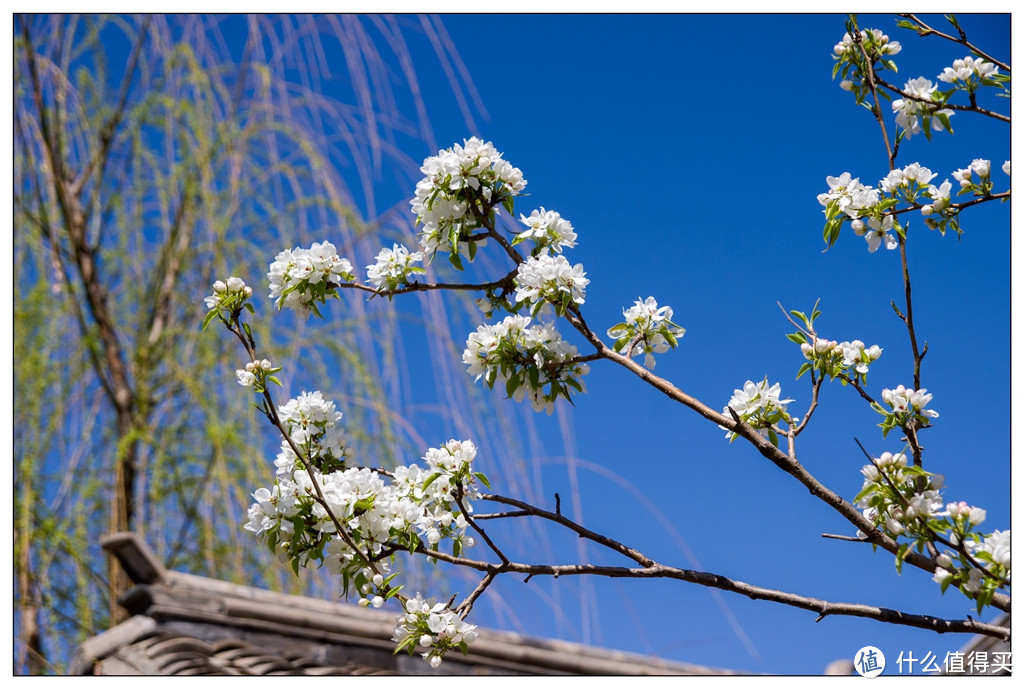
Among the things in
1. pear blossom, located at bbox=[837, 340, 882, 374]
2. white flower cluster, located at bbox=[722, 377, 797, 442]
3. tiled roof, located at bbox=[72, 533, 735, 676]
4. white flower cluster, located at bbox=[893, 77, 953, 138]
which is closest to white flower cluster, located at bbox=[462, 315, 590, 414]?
white flower cluster, located at bbox=[722, 377, 797, 442]

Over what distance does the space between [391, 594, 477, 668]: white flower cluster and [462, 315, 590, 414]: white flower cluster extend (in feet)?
1.22

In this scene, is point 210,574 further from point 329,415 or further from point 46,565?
point 329,415

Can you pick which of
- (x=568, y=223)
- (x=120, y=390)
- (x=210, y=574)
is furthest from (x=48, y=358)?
(x=568, y=223)

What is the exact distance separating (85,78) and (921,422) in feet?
12.1

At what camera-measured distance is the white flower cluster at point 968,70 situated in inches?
72.5

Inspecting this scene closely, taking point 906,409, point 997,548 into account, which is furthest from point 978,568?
point 906,409

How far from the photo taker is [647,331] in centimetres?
167

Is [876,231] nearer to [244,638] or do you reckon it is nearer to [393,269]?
[393,269]

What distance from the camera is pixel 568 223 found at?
164cm

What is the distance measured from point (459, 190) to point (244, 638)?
6.95ft

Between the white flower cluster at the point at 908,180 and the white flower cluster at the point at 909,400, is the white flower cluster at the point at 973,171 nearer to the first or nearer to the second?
the white flower cluster at the point at 908,180

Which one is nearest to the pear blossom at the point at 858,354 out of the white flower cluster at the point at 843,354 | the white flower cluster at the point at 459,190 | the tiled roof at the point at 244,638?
the white flower cluster at the point at 843,354

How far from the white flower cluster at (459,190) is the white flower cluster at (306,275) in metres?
0.16

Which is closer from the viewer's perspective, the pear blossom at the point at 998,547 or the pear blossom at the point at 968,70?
the pear blossom at the point at 998,547
